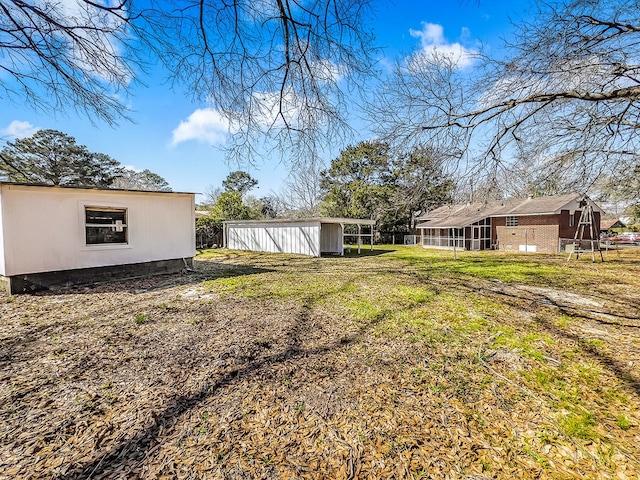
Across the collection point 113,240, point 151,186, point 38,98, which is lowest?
point 113,240

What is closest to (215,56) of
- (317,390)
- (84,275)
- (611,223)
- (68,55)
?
(68,55)

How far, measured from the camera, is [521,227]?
64.2ft

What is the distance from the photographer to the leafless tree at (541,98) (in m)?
4.30

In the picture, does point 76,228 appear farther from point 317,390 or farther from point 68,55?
point 317,390

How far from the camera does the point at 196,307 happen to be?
5.87 metres

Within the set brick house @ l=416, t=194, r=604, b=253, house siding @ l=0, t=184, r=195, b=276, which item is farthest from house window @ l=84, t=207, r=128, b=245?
brick house @ l=416, t=194, r=604, b=253

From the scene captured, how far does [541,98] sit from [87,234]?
33.9ft

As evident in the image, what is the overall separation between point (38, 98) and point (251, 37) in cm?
244

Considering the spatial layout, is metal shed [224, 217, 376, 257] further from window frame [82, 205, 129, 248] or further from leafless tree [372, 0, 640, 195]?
leafless tree [372, 0, 640, 195]

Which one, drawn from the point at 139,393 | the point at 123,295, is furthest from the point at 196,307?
the point at 139,393

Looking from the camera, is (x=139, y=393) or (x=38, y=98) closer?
(x=139, y=393)

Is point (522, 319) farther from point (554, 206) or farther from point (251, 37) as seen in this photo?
point (554, 206)

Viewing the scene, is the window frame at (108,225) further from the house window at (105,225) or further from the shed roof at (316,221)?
the shed roof at (316,221)

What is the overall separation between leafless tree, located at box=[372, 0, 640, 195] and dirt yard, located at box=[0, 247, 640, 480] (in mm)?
2950
